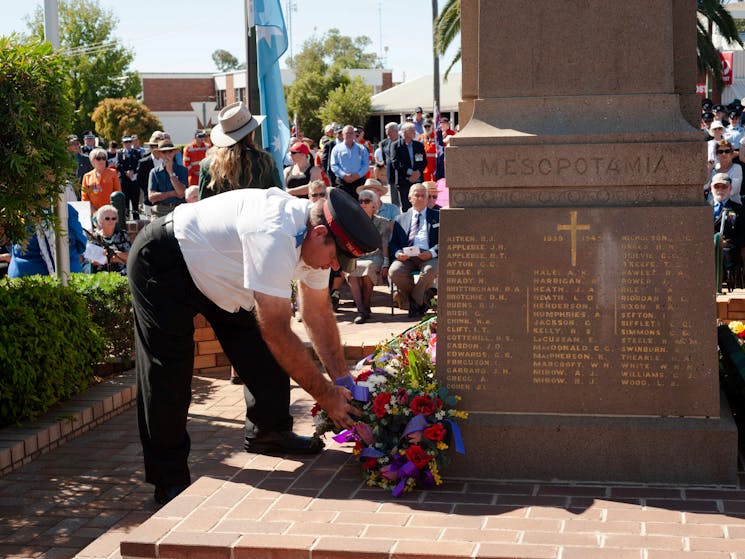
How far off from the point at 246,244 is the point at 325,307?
763 mm

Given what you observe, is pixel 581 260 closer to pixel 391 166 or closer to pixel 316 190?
pixel 316 190

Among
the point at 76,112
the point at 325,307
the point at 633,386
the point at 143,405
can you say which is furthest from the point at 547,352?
the point at 76,112

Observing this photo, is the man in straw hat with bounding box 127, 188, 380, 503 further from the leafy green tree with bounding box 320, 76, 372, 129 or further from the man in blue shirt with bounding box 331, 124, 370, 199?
the leafy green tree with bounding box 320, 76, 372, 129

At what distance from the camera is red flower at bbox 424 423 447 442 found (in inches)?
190

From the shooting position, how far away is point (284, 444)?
5.46 meters

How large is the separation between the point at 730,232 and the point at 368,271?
3.77 metres

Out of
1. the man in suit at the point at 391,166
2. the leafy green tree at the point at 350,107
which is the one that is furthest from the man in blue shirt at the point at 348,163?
the leafy green tree at the point at 350,107

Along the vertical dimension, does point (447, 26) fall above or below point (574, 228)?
above

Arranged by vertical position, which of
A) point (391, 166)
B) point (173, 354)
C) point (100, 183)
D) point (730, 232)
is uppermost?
point (391, 166)

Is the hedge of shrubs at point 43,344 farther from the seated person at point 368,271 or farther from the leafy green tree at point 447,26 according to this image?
the leafy green tree at point 447,26

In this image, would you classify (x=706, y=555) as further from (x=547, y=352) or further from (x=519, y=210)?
(x=519, y=210)

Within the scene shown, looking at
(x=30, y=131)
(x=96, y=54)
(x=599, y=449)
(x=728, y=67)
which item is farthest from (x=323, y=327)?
(x=96, y=54)

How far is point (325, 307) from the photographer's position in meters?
5.21

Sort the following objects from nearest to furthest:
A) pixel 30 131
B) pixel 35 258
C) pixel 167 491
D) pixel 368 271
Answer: pixel 167 491 < pixel 30 131 < pixel 35 258 < pixel 368 271
